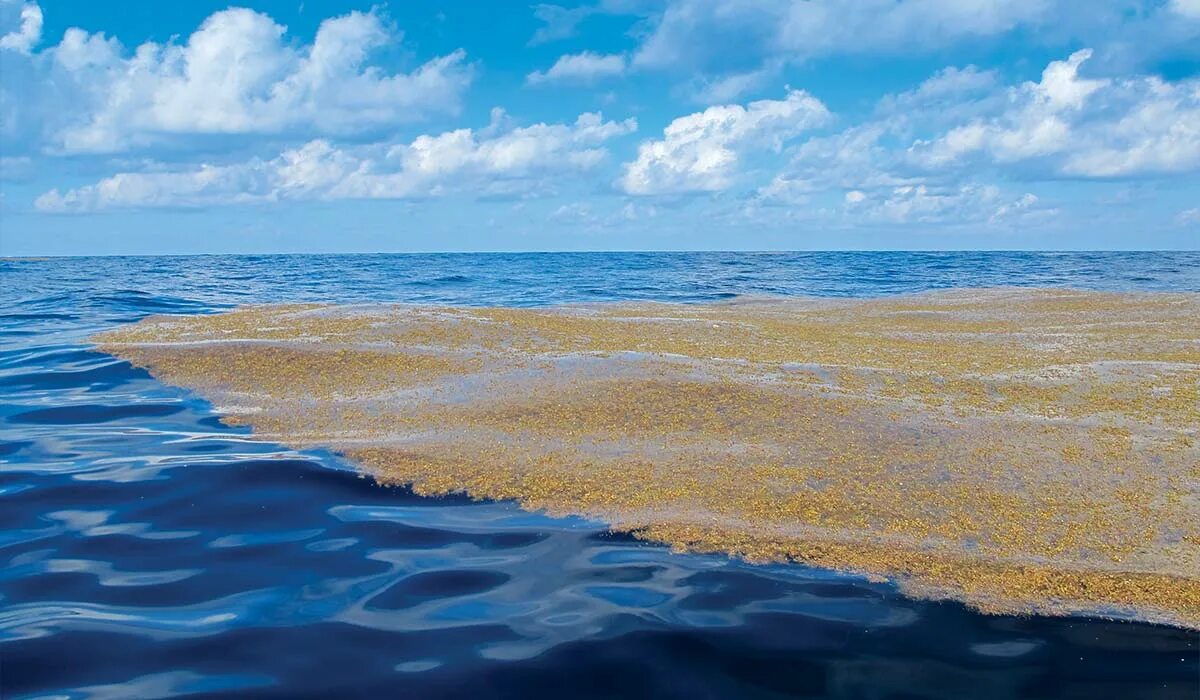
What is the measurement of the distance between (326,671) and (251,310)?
28.0 meters

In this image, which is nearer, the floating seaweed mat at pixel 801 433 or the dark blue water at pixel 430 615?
the dark blue water at pixel 430 615

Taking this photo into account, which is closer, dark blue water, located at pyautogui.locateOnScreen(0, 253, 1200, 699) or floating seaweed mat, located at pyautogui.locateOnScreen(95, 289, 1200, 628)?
dark blue water, located at pyautogui.locateOnScreen(0, 253, 1200, 699)

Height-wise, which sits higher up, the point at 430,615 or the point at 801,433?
the point at 801,433

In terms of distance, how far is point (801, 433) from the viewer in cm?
1130

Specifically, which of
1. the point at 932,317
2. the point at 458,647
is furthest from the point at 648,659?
the point at 932,317

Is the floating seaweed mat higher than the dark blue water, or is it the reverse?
the floating seaweed mat

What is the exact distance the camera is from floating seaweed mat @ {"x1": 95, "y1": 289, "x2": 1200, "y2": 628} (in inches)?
296

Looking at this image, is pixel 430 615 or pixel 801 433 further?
pixel 801 433

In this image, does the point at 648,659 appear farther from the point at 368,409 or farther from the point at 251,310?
the point at 251,310

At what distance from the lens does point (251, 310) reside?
31062 mm

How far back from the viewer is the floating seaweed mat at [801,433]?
7.52 metres

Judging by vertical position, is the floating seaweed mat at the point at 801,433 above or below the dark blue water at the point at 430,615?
above

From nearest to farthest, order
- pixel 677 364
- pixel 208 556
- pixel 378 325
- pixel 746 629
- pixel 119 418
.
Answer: pixel 746 629
pixel 208 556
pixel 119 418
pixel 677 364
pixel 378 325

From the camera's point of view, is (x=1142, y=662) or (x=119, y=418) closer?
(x=1142, y=662)
